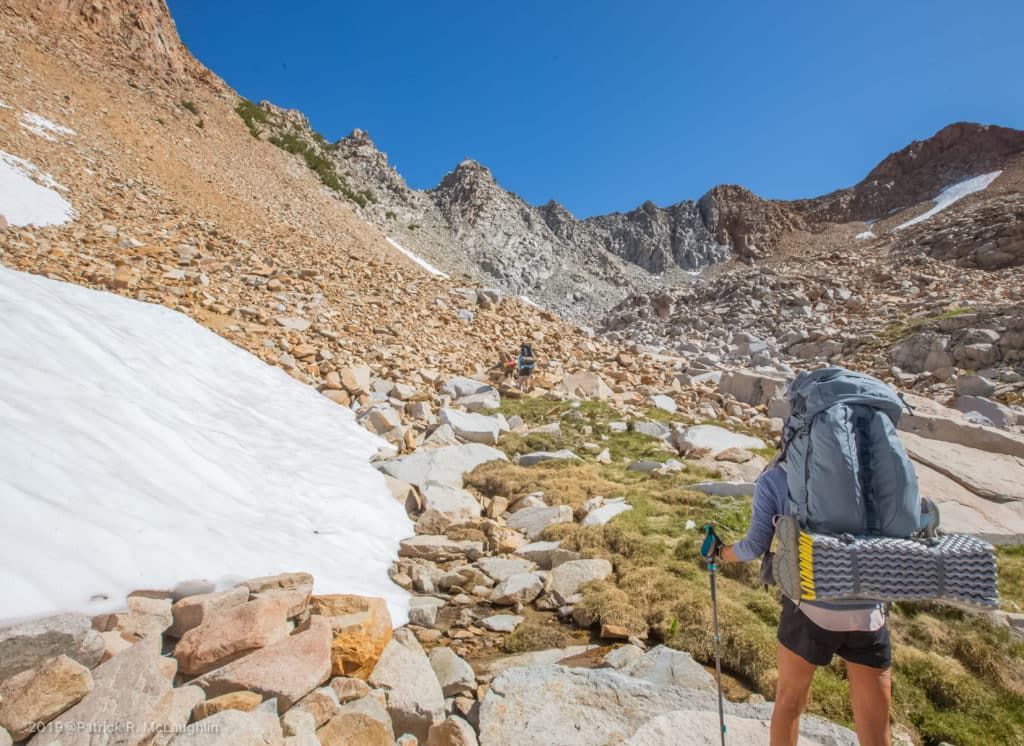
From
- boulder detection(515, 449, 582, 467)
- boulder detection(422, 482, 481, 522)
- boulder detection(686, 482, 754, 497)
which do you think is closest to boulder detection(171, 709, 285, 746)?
boulder detection(422, 482, 481, 522)

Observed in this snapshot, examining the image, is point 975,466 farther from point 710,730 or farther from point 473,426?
point 473,426

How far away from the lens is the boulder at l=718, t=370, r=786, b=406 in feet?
50.8

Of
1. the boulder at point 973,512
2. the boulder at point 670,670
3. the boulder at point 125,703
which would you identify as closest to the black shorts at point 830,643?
the boulder at point 670,670

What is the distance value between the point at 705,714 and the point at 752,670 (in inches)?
35.0

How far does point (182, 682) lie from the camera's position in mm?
3266

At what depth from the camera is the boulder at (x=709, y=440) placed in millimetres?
10927

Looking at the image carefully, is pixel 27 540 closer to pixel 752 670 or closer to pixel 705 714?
pixel 705 714

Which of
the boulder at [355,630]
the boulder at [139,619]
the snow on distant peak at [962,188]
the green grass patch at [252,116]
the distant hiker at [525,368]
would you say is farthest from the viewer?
the snow on distant peak at [962,188]

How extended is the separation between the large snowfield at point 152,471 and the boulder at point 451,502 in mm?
580

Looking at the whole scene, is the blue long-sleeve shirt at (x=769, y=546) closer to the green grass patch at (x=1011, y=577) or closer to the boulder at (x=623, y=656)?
the boulder at (x=623, y=656)

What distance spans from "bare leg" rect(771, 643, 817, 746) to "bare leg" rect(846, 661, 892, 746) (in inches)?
8.7

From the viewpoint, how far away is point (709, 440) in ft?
36.9

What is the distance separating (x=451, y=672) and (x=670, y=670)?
183 centimetres

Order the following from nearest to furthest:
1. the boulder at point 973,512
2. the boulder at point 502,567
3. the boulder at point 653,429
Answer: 1. the boulder at point 502,567
2. the boulder at point 973,512
3. the boulder at point 653,429
